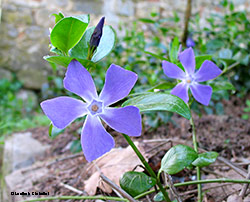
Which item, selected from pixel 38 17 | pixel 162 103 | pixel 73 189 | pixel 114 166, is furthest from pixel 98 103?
pixel 38 17

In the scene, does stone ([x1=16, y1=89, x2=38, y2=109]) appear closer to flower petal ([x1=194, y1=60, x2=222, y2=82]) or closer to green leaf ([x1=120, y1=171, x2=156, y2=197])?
flower petal ([x1=194, y1=60, x2=222, y2=82])

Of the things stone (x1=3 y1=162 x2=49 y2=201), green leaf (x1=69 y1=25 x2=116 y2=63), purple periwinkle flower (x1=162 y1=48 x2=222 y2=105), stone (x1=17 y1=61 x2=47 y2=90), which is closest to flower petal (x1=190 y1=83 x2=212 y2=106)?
purple periwinkle flower (x1=162 y1=48 x2=222 y2=105)

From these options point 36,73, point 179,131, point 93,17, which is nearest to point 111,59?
point 179,131

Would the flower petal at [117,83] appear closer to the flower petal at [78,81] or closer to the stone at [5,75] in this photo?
the flower petal at [78,81]

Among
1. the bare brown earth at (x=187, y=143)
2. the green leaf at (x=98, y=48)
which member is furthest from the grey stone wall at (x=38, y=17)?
the green leaf at (x=98, y=48)

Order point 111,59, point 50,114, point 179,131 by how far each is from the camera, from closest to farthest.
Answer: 1. point 50,114
2. point 179,131
3. point 111,59

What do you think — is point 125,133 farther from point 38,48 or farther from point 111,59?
point 38,48
